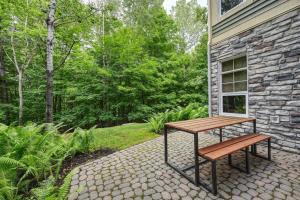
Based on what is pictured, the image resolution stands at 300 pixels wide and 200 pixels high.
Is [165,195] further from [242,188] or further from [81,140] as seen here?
[81,140]

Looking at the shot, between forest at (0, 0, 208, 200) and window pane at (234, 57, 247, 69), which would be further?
forest at (0, 0, 208, 200)

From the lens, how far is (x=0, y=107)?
8.30 m

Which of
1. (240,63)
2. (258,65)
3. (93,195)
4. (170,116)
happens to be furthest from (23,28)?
(258,65)

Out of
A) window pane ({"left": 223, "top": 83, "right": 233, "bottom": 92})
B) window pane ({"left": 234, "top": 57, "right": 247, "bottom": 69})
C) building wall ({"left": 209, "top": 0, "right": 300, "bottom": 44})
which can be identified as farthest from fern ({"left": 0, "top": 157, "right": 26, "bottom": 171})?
building wall ({"left": 209, "top": 0, "right": 300, "bottom": 44})

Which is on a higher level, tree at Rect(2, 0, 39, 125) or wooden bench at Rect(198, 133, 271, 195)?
tree at Rect(2, 0, 39, 125)

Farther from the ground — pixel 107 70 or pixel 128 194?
pixel 107 70

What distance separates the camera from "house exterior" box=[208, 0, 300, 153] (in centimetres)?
312

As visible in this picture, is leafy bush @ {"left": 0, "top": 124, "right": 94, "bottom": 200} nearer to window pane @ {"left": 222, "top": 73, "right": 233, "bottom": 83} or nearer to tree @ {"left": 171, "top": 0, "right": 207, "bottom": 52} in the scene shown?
window pane @ {"left": 222, "top": 73, "right": 233, "bottom": 83}

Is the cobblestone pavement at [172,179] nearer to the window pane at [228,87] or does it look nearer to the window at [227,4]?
the window pane at [228,87]

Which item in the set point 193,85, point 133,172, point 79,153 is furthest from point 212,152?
point 193,85

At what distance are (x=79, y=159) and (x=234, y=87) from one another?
4218mm

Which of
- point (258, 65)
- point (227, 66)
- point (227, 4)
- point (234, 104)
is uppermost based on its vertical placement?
point (227, 4)

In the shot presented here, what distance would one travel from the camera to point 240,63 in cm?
414

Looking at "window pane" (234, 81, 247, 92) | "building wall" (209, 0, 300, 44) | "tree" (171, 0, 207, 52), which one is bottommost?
"window pane" (234, 81, 247, 92)
